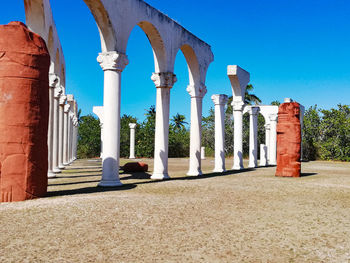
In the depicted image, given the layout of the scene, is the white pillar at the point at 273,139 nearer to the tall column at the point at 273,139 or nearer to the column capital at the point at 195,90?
the tall column at the point at 273,139

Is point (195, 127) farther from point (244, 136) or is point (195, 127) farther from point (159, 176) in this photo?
point (244, 136)

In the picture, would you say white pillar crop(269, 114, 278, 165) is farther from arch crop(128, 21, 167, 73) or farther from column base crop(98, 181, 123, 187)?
column base crop(98, 181, 123, 187)

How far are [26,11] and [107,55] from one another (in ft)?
9.37

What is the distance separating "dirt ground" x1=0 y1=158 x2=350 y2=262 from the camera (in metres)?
4.09

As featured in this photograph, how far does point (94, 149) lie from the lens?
38.8m

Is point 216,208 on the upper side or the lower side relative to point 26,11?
lower

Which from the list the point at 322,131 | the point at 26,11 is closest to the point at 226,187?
the point at 26,11

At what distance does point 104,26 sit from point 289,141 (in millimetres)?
8101

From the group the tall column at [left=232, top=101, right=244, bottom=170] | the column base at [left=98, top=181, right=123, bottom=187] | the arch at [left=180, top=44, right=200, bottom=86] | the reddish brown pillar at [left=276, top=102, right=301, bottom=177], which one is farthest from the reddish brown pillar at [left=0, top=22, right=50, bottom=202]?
the tall column at [left=232, top=101, right=244, bottom=170]

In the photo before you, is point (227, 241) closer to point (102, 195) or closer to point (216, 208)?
point (216, 208)

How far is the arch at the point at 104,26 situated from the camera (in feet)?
31.4

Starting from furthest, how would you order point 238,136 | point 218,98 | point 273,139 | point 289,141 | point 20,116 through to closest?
point 273,139, point 238,136, point 218,98, point 289,141, point 20,116

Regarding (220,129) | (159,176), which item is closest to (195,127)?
(220,129)

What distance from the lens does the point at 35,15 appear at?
34.7 feet
